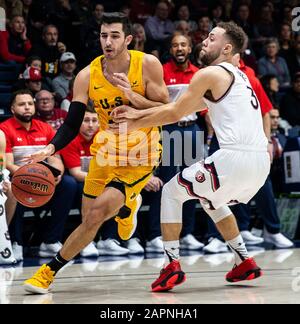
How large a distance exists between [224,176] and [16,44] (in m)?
5.99

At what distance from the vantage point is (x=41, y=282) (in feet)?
20.0

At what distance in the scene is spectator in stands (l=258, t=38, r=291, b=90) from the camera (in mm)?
13039

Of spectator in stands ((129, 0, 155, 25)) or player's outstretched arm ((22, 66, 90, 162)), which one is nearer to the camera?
player's outstretched arm ((22, 66, 90, 162))

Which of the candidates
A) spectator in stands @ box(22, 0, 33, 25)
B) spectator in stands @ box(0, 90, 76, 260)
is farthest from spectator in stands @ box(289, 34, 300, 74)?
spectator in stands @ box(0, 90, 76, 260)

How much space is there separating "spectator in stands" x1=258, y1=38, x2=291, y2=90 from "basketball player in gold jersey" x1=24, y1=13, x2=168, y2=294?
6.49 meters

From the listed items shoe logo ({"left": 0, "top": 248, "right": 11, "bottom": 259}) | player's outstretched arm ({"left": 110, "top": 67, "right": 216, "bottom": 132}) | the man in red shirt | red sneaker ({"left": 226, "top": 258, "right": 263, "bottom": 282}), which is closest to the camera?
player's outstretched arm ({"left": 110, "top": 67, "right": 216, "bottom": 132})

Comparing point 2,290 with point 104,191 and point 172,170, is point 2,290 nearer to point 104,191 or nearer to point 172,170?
point 104,191

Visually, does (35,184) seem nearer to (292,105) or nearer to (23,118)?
(23,118)

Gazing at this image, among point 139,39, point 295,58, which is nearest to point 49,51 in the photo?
point 139,39

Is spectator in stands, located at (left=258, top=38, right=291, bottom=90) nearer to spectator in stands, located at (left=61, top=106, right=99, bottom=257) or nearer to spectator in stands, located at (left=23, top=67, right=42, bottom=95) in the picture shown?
spectator in stands, located at (left=23, top=67, right=42, bottom=95)

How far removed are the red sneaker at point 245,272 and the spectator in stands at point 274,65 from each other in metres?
6.76

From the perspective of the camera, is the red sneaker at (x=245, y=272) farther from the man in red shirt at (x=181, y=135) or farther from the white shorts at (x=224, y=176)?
the man in red shirt at (x=181, y=135)

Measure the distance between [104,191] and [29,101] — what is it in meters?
2.87
